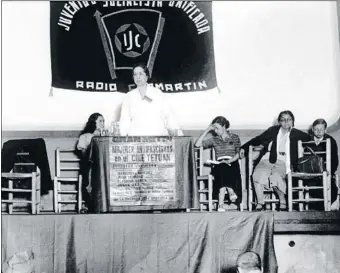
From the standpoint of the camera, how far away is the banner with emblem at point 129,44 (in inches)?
268

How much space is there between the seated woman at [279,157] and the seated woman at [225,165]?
0.16m

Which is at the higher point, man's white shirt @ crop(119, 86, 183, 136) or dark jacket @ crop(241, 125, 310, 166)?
man's white shirt @ crop(119, 86, 183, 136)

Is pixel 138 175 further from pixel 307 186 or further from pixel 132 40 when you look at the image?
pixel 132 40

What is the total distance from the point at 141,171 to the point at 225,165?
4.06ft

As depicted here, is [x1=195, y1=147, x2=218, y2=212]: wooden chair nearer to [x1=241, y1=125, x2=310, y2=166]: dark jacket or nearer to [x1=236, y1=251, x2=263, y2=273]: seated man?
[x1=241, y1=125, x2=310, y2=166]: dark jacket

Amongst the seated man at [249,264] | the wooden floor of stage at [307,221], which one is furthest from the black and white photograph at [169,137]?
the seated man at [249,264]

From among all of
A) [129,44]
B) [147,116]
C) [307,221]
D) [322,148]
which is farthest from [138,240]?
[129,44]

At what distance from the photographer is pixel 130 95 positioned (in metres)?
5.68

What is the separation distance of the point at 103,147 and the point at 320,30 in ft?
11.1

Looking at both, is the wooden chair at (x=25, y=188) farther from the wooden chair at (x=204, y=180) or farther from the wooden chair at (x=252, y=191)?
the wooden chair at (x=252, y=191)

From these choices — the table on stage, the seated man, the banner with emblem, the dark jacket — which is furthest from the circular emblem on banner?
the seated man

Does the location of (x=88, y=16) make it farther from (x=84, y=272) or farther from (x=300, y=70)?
(x=84, y=272)

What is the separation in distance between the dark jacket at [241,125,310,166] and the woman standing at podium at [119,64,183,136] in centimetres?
110

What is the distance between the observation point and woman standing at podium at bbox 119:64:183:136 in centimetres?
557
